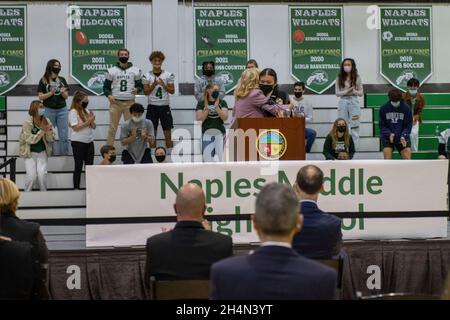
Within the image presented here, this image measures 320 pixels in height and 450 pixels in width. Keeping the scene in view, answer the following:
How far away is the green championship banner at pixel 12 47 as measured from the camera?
16.9 metres

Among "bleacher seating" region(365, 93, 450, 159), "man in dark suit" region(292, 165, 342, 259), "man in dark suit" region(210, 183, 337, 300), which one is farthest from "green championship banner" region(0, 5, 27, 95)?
"man in dark suit" region(210, 183, 337, 300)

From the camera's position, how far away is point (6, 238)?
19.3 feet

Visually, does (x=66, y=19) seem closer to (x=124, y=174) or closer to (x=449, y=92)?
(x=449, y=92)

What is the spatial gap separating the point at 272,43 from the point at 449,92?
12.0 ft

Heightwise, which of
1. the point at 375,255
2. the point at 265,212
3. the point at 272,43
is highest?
the point at 272,43

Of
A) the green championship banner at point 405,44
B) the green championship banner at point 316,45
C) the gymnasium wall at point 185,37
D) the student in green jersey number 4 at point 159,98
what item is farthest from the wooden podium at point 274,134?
the green championship banner at point 405,44

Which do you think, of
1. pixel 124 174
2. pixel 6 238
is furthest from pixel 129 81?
pixel 6 238

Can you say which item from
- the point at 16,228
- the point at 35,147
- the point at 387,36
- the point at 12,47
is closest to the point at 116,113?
the point at 35,147

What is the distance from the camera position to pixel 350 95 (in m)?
14.5

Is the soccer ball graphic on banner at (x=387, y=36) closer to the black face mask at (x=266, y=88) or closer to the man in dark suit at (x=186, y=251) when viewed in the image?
the black face mask at (x=266, y=88)

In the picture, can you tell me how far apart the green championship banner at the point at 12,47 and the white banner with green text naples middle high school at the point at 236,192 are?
887cm

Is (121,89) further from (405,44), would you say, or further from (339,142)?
(405,44)
